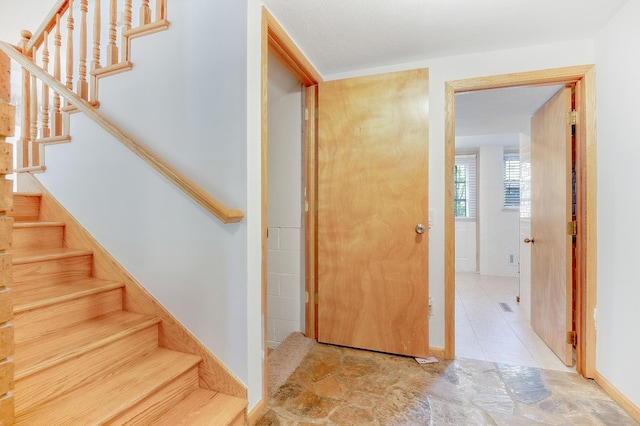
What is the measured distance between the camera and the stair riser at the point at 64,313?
4.16 feet

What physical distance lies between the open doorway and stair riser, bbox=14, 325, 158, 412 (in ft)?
6.99

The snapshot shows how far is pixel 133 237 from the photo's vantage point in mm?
1668

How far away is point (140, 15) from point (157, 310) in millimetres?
1630

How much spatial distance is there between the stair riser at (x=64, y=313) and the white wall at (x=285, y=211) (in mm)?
1165

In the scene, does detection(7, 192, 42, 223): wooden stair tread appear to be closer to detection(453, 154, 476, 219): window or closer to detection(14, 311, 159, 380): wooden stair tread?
detection(14, 311, 159, 380): wooden stair tread

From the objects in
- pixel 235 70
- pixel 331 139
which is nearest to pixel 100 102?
pixel 235 70

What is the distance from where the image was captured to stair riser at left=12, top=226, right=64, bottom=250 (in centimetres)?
165

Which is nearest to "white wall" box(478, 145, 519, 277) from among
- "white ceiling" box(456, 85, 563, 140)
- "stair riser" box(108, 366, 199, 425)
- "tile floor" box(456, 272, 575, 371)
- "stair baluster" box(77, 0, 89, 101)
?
"tile floor" box(456, 272, 575, 371)

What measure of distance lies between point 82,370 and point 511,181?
582 cm

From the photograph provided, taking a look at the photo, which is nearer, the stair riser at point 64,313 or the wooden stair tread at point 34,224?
the stair riser at point 64,313

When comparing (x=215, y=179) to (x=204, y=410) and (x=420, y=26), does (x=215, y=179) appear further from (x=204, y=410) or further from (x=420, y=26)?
(x=420, y=26)

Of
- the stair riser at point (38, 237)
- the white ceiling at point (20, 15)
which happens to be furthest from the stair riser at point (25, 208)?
the white ceiling at point (20, 15)

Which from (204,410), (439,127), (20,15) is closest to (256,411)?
(204,410)

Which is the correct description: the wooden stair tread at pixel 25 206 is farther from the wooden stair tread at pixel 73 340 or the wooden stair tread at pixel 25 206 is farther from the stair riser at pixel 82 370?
the stair riser at pixel 82 370
